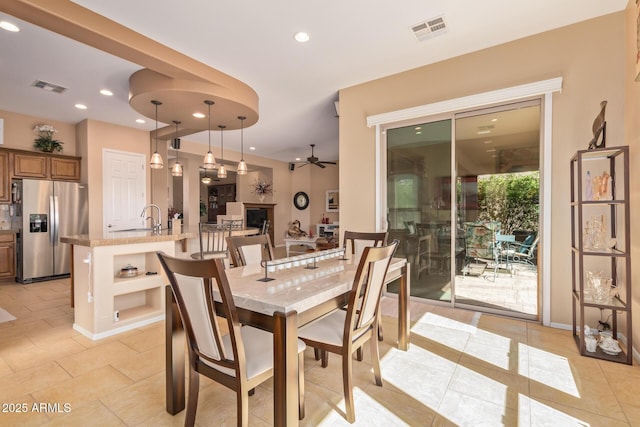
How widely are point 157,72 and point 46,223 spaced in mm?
3683

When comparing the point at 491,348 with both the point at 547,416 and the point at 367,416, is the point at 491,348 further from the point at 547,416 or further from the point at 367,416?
the point at 367,416

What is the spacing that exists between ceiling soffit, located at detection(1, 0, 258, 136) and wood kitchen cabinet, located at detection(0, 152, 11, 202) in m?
2.66

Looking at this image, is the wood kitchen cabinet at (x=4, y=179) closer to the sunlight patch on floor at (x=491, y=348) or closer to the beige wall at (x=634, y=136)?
the sunlight patch on floor at (x=491, y=348)

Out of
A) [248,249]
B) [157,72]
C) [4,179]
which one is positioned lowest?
[248,249]

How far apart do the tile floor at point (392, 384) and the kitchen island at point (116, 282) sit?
214 millimetres

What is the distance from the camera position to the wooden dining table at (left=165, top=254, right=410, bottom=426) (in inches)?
49.2

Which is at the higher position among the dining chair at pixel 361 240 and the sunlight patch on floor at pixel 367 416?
the dining chair at pixel 361 240

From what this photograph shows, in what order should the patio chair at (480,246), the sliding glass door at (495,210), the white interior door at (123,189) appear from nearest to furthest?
the sliding glass door at (495,210)
the patio chair at (480,246)
the white interior door at (123,189)

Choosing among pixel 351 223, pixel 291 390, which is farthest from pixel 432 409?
pixel 351 223

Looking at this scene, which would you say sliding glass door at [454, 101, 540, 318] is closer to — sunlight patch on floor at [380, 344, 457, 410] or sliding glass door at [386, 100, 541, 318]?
sliding glass door at [386, 100, 541, 318]

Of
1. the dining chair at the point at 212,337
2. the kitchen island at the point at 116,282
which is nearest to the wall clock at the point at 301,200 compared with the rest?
the kitchen island at the point at 116,282

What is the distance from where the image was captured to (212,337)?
1.35 metres

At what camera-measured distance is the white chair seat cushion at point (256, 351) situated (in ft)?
4.52

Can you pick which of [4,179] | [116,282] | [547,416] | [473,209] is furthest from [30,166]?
[547,416]
